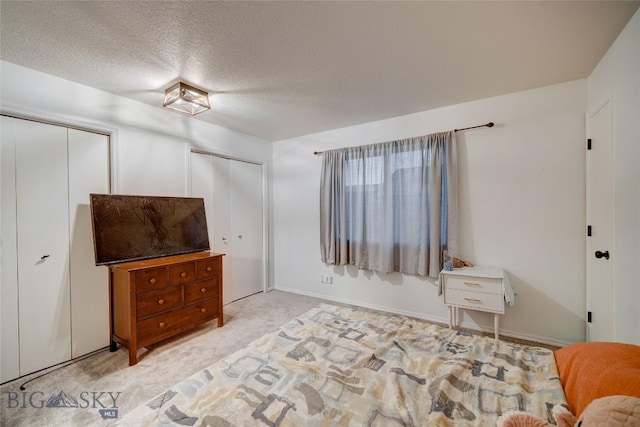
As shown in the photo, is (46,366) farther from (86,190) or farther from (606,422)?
(606,422)

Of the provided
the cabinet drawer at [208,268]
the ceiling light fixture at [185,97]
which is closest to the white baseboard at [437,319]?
the cabinet drawer at [208,268]

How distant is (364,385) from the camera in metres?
1.16

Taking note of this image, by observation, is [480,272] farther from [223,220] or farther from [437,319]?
[223,220]

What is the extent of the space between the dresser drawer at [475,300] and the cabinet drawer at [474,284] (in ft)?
0.12

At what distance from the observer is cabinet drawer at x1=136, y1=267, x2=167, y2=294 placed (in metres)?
2.35

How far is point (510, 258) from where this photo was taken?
9.09ft

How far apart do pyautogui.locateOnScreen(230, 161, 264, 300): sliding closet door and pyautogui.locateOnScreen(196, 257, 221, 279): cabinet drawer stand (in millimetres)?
884

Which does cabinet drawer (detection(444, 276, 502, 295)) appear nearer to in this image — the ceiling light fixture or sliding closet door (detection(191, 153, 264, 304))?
sliding closet door (detection(191, 153, 264, 304))

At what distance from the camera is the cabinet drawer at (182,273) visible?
2605mm

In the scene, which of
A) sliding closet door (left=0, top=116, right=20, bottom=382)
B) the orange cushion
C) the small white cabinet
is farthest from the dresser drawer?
sliding closet door (left=0, top=116, right=20, bottom=382)

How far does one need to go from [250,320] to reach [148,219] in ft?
5.34

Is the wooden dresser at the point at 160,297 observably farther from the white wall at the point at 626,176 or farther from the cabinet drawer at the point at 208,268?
the white wall at the point at 626,176

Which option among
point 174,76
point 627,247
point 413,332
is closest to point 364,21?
point 174,76

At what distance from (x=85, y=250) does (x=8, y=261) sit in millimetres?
487
